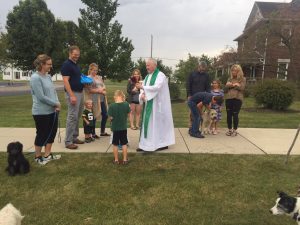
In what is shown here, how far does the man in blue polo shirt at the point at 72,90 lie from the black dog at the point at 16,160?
1.54 meters

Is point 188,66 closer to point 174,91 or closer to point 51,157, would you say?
point 174,91

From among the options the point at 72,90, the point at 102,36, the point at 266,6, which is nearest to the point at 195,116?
the point at 72,90

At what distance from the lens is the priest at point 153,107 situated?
673 centimetres

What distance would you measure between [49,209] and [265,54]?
26335mm

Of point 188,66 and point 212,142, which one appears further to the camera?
point 188,66

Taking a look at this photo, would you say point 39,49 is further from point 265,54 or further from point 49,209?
point 49,209

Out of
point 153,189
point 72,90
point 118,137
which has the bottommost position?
point 153,189

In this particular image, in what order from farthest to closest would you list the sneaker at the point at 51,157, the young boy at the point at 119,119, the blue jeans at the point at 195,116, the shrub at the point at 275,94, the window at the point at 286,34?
the window at the point at 286,34
the shrub at the point at 275,94
the blue jeans at the point at 195,116
the sneaker at the point at 51,157
the young boy at the point at 119,119

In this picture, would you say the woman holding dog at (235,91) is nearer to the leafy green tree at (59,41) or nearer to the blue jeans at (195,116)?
the blue jeans at (195,116)

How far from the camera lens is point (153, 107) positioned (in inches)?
269

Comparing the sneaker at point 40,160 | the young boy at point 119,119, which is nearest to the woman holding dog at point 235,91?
the young boy at point 119,119

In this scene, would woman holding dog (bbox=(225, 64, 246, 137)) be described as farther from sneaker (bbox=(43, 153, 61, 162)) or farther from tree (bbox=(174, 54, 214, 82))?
tree (bbox=(174, 54, 214, 82))

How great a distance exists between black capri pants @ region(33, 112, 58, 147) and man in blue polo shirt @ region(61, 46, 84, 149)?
2.80ft

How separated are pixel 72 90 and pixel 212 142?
3.41m
